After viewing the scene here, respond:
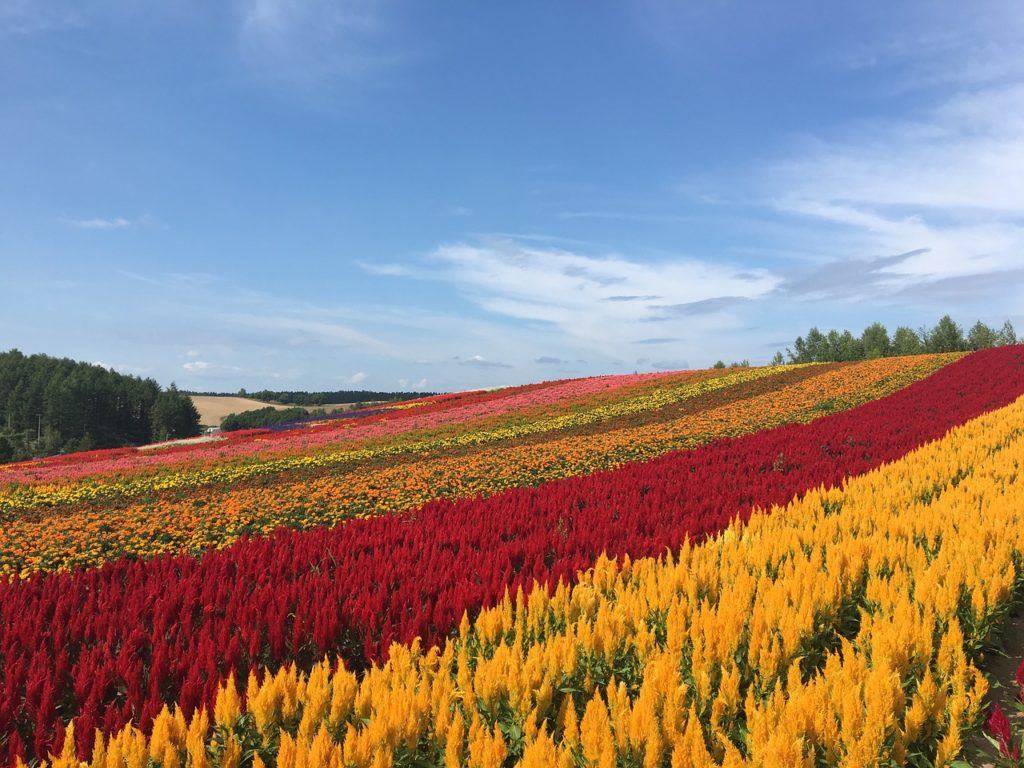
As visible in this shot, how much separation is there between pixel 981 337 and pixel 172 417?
10619 centimetres

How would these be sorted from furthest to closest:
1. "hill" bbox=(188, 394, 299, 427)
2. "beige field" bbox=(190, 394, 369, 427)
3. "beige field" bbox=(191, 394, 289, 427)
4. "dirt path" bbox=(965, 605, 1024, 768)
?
"beige field" bbox=(191, 394, 289, 427) → "hill" bbox=(188, 394, 299, 427) → "beige field" bbox=(190, 394, 369, 427) → "dirt path" bbox=(965, 605, 1024, 768)

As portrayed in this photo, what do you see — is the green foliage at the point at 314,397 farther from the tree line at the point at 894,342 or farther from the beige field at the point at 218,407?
the tree line at the point at 894,342

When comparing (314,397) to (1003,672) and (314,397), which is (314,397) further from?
(1003,672)

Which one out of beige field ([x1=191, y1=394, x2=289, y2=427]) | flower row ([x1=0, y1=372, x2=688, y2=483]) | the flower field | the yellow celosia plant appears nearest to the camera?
the yellow celosia plant

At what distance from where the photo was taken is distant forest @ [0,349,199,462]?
73312 mm

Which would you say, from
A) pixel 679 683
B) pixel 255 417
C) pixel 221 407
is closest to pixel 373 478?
pixel 679 683

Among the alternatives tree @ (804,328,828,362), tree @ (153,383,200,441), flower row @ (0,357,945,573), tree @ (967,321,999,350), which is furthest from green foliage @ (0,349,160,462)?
tree @ (967,321,999,350)

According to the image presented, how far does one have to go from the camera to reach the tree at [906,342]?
74.8 metres

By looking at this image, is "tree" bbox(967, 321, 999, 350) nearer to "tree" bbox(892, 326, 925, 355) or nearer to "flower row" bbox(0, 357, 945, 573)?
"tree" bbox(892, 326, 925, 355)

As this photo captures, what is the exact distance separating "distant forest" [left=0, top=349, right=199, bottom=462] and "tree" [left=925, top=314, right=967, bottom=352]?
95629 millimetres

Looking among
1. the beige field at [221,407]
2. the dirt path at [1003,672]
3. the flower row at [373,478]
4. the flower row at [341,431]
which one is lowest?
the dirt path at [1003,672]

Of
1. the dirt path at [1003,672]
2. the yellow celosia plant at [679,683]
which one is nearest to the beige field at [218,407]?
the yellow celosia plant at [679,683]

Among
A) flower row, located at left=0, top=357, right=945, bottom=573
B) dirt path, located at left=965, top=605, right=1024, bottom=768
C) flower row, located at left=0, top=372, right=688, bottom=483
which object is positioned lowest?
dirt path, located at left=965, top=605, right=1024, bottom=768

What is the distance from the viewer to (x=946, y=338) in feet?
239
